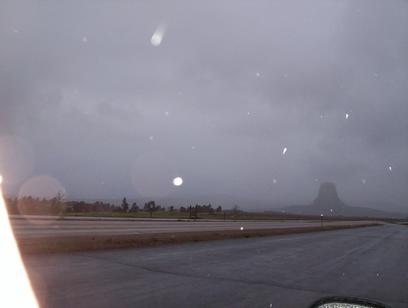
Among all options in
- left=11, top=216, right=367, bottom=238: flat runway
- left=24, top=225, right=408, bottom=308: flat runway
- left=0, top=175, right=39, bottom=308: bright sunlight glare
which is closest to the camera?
left=0, top=175, right=39, bottom=308: bright sunlight glare

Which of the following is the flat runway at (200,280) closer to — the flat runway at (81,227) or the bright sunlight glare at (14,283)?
the bright sunlight glare at (14,283)

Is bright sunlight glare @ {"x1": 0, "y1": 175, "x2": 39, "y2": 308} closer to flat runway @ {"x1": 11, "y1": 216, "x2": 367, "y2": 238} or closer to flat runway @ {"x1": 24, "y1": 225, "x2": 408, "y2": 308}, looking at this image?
flat runway @ {"x1": 24, "y1": 225, "x2": 408, "y2": 308}

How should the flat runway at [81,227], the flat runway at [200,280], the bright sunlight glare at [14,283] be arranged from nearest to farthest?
the bright sunlight glare at [14,283], the flat runway at [200,280], the flat runway at [81,227]

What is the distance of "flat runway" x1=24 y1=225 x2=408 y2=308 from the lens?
997 centimetres

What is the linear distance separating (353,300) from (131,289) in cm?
832

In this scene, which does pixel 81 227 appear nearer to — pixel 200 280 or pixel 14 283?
pixel 200 280

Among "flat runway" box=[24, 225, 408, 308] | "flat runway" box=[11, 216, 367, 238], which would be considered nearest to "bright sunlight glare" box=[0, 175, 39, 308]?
"flat runway" box=[24, 225, 408, 308]

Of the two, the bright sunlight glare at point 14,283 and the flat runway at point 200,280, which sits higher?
the bright sunlight glare at point 14,283

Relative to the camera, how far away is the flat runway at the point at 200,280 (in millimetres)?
9969

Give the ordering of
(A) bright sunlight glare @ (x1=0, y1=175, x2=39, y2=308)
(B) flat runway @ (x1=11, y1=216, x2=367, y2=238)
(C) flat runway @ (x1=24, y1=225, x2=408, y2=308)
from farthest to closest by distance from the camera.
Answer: (B) flat runway @ (x1=11, y1=216, x2=367, y2=238)
(C) flat runway @ (x1=24, y1=225, x2=408, y2=308)
(A) bright sunlight glare @ (x1=0, y1=175, x2=39, y2=308)

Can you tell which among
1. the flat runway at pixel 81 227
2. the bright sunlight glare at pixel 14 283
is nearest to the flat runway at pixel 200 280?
the bright sunlight glare at pixel 14 283

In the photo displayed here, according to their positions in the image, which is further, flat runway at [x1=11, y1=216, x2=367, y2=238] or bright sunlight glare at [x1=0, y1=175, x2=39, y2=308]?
flat runway at [x1=11, y1=216, x2=367, y2=238]

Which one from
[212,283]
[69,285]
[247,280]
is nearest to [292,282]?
[247,280]

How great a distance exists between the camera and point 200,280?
13.0 meters
